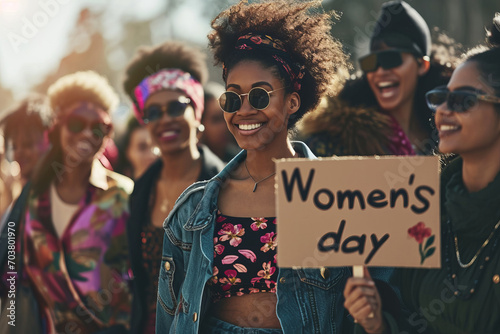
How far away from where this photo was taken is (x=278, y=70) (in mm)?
3562

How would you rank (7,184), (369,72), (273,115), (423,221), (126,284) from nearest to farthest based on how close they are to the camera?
(423,221), (273,115), (369,72), (126,284), (7,184)

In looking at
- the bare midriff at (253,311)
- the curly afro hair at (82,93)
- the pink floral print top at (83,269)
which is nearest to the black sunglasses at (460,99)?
the bare midriff at (253,311)

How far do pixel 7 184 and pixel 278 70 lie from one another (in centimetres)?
583

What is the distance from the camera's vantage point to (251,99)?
346cm

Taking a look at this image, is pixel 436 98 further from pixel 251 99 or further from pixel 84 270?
pixel 84 270

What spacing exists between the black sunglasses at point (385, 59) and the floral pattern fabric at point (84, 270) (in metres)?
2.27

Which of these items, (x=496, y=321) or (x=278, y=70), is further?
(x=278, y=70)

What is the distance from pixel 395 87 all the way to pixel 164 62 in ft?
6.45

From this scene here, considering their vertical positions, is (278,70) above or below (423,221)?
above

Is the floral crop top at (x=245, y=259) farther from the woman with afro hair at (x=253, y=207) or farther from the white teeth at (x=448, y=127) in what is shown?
the white teeth at (x=448, y=127)

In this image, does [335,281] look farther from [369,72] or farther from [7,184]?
[7,184]

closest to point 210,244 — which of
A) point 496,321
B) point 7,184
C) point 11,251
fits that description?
point 496,321

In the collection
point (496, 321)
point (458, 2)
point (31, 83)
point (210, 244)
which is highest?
point (458, 2)

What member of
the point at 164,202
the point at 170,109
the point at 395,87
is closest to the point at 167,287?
the point at 164,202
